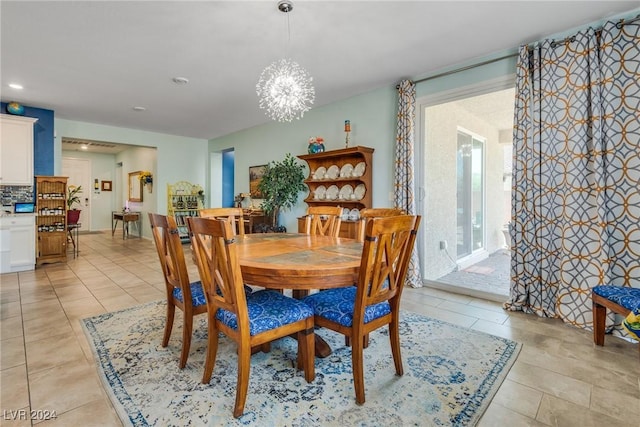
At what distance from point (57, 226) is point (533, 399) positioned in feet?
21.6

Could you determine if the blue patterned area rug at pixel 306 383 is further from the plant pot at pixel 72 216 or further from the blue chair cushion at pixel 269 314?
the plant pot at pixel 72 216

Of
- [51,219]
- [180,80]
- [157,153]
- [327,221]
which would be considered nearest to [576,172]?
[327,221]

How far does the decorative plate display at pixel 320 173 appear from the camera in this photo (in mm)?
4758

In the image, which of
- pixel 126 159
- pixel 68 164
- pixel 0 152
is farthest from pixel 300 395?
pixel 68 164

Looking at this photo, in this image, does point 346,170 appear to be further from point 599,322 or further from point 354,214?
point 599,322

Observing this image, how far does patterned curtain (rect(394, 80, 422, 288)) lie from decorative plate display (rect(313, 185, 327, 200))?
128 cm

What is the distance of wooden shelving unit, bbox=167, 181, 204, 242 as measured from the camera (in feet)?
23.5

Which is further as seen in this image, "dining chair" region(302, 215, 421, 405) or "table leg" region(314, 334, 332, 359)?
"table leg" region(314, 334, 332, 359)

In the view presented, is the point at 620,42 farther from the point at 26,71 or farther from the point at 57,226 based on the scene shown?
the point at 57,226

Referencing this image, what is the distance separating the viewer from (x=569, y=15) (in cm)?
250

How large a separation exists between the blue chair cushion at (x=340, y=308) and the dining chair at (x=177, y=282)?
0.72m

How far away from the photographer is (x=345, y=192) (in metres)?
4.50

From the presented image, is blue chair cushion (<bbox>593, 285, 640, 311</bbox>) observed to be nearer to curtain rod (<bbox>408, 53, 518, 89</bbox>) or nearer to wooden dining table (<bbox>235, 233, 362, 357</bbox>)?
wooden dining table (<bbox>235, 233, 362, 357</bbox>)

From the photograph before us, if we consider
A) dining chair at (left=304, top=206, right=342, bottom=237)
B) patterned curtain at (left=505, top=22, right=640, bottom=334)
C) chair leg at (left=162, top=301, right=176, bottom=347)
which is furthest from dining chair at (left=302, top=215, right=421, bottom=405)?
patterned curtain at (left=505, top=22, right=640, bottom=334)
